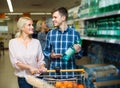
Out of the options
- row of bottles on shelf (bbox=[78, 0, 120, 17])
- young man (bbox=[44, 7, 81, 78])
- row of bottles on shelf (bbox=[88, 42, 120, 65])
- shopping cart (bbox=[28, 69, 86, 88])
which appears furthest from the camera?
row of bottles on shelf (bbox=[88, 42, 120, 65])

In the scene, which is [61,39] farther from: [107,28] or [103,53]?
[103,53]

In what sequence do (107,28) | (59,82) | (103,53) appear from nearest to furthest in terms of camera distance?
(59,82) → (107,28) → (103,53)

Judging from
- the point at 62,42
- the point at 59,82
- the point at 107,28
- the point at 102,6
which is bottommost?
the point at 59,82

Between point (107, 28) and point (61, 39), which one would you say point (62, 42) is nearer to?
point (61, 39)

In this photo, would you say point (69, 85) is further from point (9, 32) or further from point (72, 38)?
point (9, 32)

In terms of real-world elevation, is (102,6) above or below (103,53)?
above

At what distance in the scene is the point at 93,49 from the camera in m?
4.84

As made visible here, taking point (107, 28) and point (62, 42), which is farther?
point (62, 42)

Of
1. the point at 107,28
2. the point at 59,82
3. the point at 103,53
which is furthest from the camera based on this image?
the point at 103,53

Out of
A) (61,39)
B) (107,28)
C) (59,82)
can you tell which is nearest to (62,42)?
(61,39)

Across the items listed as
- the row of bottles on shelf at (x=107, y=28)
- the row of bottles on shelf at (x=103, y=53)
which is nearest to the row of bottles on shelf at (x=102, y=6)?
the row of bottles on shelf at (x=107, y=28)

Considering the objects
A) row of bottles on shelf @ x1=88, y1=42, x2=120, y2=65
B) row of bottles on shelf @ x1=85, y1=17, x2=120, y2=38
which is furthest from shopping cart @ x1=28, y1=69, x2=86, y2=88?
row of bottles on shelf @ x1=88, y1=42, x2=120, y2=65

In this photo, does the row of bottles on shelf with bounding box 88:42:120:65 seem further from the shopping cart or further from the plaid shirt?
the shopping cart

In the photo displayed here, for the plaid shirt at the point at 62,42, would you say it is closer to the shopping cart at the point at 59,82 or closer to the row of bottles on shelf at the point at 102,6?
the row of bottles on shelf at the point at 102,6
